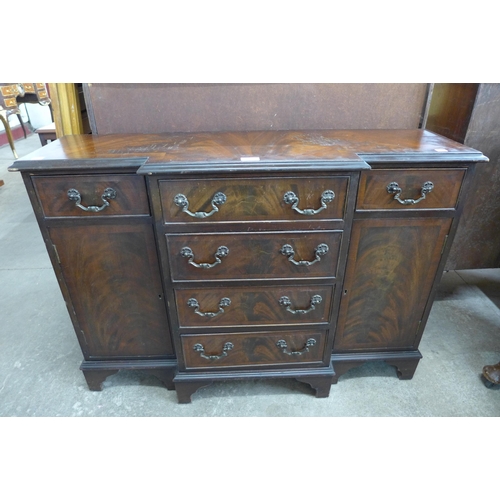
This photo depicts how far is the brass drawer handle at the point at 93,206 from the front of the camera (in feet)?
3.50

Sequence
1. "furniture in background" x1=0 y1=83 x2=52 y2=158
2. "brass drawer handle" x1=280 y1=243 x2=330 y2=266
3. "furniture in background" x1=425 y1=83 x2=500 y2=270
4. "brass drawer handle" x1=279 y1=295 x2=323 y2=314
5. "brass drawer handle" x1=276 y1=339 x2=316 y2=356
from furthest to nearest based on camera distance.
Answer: "furniture in background" x1=0 y1=83 x2=52 y2=158, "furniture in background" x1=425 y1=83 x2=500 y2=270, "brass drawer handle" x1=276 y1=339 x2=316 y2=356, "brass drawer handle" x1=279 y1=295 x2=323 y2=314, "brass drawer handle" x1=280 y1=243 x2=330 y2=266

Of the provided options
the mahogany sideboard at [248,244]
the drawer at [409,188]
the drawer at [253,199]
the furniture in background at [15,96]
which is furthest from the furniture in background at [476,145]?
the furniture in background at [15,96]

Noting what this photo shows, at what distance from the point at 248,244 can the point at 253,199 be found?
0.15 metres

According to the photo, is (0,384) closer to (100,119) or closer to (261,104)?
(100,119)

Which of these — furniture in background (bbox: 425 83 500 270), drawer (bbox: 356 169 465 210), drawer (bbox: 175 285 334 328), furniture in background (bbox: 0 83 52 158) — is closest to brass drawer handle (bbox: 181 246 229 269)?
drawer (bbox: 175 285 334 328)

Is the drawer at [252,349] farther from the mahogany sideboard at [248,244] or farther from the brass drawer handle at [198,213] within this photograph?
the brass drawer handle at [198,213]

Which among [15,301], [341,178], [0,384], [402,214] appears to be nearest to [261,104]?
[341,178]

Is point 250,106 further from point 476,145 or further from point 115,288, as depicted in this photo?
point 476,145

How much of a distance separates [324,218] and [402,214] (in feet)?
0.94

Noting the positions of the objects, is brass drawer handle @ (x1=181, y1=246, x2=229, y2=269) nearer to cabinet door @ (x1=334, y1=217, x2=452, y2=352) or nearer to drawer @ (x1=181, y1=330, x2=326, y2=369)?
drawer @ (x1=181, y1=330, x2=326, y2=369)

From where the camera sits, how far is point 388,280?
1.30 metres

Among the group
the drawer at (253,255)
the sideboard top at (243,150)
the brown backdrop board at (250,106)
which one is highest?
the brown backdrop board at (250,106)

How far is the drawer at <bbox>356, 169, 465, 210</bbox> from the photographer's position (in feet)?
3.59

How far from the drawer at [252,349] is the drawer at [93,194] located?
0.53 meters
